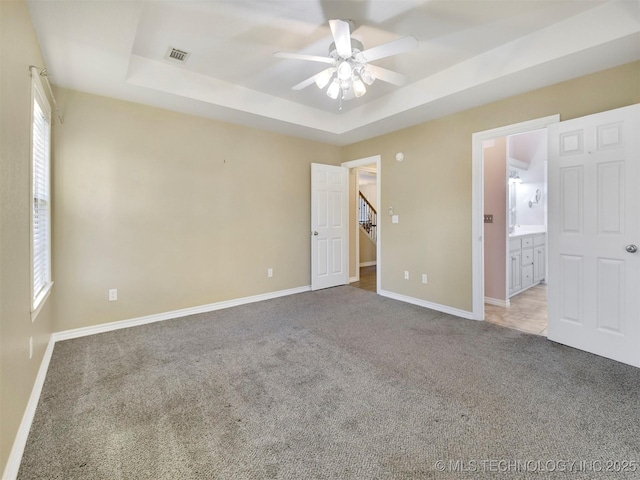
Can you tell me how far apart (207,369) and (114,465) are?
936 millimetres

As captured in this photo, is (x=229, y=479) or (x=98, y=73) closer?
(x=229, y=479)

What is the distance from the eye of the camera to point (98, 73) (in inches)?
105

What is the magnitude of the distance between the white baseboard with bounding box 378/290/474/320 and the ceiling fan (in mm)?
2701

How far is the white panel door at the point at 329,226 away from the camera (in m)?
4.84

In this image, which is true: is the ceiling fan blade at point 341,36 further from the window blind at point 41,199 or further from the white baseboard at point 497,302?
the white baseboard at point 497,302

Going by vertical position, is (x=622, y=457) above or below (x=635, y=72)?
below

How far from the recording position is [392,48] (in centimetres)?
207

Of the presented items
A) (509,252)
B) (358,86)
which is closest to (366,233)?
(509,252)

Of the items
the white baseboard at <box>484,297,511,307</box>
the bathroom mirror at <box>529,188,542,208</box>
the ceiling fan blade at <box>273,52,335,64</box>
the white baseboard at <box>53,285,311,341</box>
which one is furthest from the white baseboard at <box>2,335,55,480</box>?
the bathroom mirror at <box>529,188,542,208</box>

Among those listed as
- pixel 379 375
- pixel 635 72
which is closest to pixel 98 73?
pixel 379 375

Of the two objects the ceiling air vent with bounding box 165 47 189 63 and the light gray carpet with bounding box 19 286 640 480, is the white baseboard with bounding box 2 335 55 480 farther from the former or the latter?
the ceiling air vent with bounding box 165 47 189 63

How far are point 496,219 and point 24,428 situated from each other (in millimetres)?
4975

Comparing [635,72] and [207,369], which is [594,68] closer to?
[635,72]

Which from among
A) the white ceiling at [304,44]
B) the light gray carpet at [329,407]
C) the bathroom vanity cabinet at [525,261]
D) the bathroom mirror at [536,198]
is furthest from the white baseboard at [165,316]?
the bathroom mirror at [536,198]
